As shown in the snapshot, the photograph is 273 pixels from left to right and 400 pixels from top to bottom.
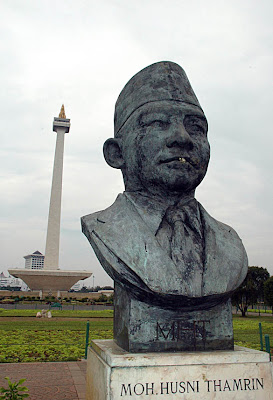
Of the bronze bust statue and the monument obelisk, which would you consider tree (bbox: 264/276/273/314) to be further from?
the bronze bust statue

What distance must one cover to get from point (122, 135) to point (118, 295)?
1420 millimetres

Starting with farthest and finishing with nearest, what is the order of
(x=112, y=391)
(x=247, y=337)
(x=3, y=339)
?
(x=247, y=337)
(x=3, y=339)
(x=112, y=391)

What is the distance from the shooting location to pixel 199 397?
85.6 inches

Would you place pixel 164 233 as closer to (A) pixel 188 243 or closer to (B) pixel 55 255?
(A) pixel 188 243

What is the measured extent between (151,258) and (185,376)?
790mm

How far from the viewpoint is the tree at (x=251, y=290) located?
914 inches

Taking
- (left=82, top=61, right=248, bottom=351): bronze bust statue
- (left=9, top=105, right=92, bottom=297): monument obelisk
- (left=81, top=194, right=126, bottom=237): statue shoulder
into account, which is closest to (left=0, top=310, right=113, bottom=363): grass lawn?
(left=81, top=194, right=126, bottom=237): statue shoulder

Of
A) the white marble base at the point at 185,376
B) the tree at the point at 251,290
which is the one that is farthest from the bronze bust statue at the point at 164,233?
the tree at the point at 251,290

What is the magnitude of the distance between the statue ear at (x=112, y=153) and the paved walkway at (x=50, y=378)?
3.55m

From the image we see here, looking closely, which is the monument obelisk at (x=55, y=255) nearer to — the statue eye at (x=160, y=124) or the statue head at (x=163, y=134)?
the statue head at (x=163, y=134)

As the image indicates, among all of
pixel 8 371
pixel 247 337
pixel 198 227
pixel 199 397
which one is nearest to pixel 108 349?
pixel 199 397

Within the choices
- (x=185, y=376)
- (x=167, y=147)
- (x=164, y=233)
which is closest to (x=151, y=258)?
(x=164, y=233)

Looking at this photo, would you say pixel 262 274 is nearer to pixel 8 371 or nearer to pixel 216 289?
pixel 8 371

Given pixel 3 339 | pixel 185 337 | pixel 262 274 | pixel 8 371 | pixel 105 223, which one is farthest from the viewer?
pixel 262 274
